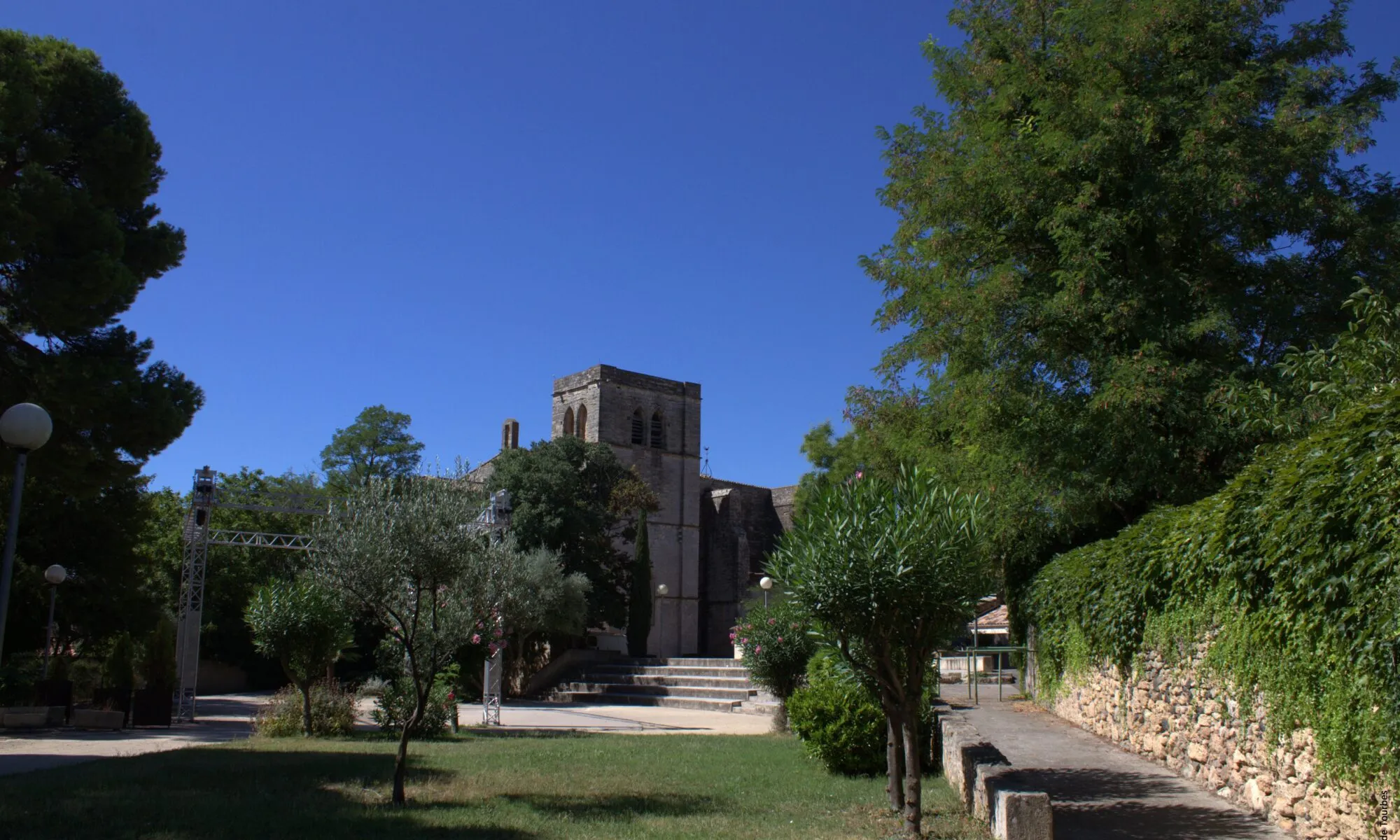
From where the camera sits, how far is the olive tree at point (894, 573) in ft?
22.5

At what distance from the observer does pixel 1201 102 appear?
12.3 metres

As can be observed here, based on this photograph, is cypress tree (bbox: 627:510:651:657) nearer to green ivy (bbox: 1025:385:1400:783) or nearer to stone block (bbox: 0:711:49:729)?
stone block (bbox: 0:711:49:729)

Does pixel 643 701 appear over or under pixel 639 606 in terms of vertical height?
under

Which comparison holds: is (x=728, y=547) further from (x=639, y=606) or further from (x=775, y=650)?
(x=775, y=650)

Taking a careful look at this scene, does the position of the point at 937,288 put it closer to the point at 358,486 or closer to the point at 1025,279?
the point at 1025,279

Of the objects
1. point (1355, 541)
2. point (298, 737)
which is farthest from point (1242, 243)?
point (298, 737)

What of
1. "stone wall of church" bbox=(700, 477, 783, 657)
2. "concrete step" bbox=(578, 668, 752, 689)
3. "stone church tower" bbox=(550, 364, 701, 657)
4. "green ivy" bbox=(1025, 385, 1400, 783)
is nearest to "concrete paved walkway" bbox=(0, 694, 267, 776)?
"green ivy" bbox=(1025, 385, 1400, 783)

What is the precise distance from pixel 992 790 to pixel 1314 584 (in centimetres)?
239

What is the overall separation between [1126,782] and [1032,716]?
6709mm

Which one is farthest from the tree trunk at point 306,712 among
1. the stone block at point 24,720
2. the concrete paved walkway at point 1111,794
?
the concrete paved walkway at point 1111,794

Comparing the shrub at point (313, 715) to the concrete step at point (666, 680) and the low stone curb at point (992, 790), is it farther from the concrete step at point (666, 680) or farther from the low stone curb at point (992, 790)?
the concrete step at point (666, 680)

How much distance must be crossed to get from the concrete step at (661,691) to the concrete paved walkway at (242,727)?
1.31m

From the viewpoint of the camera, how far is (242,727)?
1703cm

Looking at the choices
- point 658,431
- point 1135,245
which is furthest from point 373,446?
point 1135,245
